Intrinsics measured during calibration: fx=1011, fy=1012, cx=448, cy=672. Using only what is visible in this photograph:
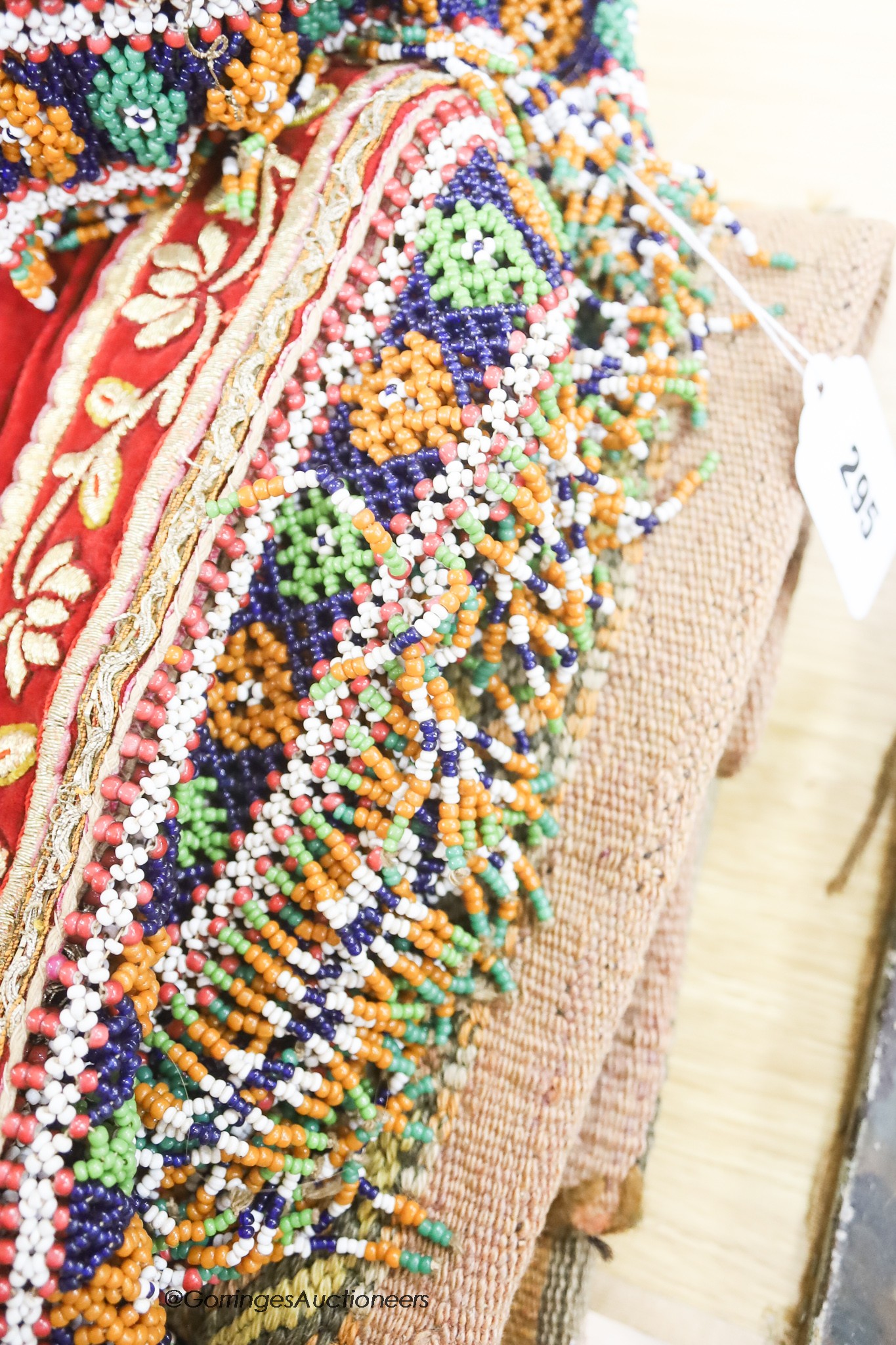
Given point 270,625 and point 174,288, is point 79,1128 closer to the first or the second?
point 270,625

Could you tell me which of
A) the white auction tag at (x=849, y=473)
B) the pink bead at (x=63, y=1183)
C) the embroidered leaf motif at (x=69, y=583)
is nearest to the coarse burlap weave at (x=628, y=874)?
the white auction tag at (x=849, y=473)

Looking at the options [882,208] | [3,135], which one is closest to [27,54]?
[3,135]

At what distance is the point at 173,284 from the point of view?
1.73 feet

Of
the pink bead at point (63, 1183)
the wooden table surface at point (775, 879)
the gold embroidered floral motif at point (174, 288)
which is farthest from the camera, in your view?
the wooden table surface at point (775, 879)

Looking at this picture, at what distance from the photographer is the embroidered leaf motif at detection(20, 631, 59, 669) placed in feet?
1.56

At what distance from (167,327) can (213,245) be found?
5 centimetres

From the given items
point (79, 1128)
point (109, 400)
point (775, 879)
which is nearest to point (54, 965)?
point (79, 1128)

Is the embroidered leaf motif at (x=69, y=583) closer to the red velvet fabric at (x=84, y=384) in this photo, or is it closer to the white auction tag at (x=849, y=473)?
the red velvet fabric at (x=84, y=384)

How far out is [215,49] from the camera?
18.2 inches

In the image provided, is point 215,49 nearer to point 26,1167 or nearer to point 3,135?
point 3,135

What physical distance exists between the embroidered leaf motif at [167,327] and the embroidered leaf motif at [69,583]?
123 millimetres

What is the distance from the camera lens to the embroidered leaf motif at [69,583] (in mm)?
480

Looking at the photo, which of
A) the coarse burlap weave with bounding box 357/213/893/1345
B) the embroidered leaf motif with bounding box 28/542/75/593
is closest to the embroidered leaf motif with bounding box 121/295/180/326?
the embroidered leaf motif with bounding box 28/542/75/593

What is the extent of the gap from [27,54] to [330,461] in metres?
0.22
